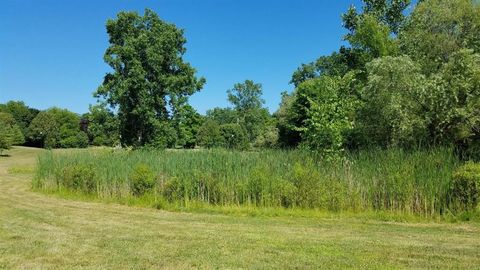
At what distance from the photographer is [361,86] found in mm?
20484

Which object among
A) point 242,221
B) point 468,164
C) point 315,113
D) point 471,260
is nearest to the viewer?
point 471,260

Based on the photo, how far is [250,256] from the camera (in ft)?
20.5

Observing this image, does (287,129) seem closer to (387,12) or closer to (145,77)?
(145,77)

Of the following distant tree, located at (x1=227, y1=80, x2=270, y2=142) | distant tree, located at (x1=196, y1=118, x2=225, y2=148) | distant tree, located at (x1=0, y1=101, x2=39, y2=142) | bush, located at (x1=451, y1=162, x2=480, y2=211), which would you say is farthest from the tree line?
distant tree, located at (x1=227, y1=80, x2=270, y2=142)

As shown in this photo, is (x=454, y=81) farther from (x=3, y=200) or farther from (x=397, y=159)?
(x=3, y=200)

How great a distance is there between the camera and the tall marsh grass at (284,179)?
455 inches

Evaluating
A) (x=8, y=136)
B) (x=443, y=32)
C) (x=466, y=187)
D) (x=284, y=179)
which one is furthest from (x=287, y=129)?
(x=466, y=187)

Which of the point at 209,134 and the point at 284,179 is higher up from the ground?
the point at 209,134

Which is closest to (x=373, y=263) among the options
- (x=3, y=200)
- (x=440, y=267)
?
(x=440, y=267)

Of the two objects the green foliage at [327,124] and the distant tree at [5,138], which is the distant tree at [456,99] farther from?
the distant tree at [5,138]

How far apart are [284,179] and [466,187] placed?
15.0 feet

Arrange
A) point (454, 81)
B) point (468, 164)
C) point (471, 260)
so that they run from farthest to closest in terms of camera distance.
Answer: point (454, 81), point (468, 164), point (471, 260)

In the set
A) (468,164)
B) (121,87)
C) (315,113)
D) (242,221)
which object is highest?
(121,87)

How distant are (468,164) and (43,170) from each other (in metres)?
15.5
